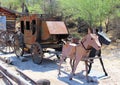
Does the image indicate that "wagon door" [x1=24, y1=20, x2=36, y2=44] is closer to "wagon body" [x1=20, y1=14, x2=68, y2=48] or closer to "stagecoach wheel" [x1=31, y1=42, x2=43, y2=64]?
"wagon body" [x1=20, y1=14, x2=68, y2=48]

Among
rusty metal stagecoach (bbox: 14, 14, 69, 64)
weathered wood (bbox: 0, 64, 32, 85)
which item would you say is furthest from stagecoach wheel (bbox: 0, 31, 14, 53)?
weathered wood (bbox: 0, 64, 32, 85)

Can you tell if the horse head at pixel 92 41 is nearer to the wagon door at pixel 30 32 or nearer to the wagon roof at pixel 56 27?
the wagon roof at pixel 56 27

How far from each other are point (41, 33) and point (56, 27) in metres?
0.77

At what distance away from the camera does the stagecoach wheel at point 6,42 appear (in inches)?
556

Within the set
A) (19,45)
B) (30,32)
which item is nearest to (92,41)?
(30,32)

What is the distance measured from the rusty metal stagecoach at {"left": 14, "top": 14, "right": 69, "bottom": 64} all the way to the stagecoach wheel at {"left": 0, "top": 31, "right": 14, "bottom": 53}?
9.54ft

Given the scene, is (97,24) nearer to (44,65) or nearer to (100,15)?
(100,15)

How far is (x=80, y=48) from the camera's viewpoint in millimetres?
7562

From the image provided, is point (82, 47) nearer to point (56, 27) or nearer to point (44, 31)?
point (56, 27)

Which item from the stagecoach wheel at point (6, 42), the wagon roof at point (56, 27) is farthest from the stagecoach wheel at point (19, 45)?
the wagon roof at point (56, 27)

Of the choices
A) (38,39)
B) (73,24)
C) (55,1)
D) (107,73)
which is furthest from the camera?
(55,1)

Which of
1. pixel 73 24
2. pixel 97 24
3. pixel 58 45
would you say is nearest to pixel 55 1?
pixel 73 24

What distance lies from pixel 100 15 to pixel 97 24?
126 cm

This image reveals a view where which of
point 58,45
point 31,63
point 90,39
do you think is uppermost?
point 90,39
